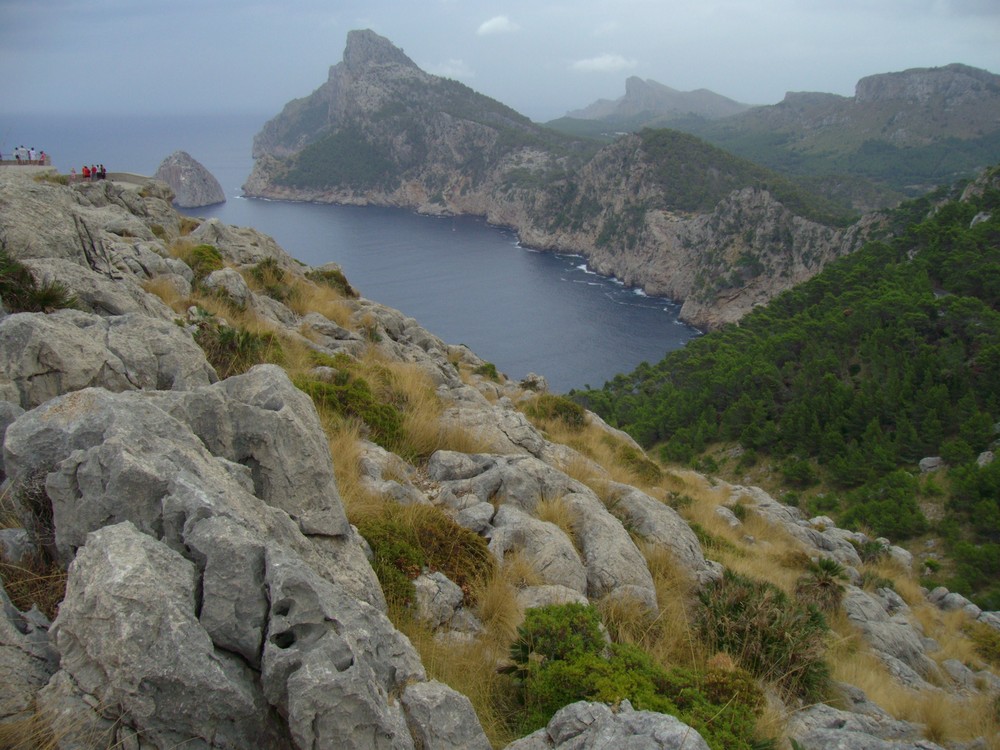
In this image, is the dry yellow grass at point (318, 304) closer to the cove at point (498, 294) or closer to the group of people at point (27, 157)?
the group of people at point (27, 157)

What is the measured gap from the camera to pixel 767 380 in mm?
51781

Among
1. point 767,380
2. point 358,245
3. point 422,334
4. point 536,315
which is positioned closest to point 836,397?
point 767,380

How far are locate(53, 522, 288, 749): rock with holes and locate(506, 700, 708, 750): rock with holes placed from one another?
1.86 meters

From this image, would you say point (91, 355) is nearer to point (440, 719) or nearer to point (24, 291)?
point (24, 291)

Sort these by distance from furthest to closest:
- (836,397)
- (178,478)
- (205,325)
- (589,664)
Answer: (836,397), (205,325), (589,664), (178,478)

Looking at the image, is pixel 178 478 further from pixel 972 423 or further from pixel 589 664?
pixel 972 423

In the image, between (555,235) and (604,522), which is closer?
(604,522)

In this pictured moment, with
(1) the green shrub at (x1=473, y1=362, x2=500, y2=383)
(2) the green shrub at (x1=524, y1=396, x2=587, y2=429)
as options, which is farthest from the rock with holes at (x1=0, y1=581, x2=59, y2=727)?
(1) the green shrub at (x1=473, y1=362, x2=500, y2=383)

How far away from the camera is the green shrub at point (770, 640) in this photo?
710 centimetres

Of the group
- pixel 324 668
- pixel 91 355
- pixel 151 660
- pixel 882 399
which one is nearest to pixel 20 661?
pixel 151 660

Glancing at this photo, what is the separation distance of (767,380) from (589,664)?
169ft

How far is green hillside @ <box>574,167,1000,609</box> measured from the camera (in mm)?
32344

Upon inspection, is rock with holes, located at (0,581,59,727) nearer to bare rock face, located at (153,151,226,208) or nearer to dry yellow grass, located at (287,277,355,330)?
dry yellow grass, located at (287,277,355,330)

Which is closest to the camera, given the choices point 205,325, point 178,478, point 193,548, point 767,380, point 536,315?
point 193,548
